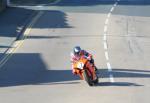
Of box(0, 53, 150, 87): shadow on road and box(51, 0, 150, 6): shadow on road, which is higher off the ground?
box(0, 53, 150, 87): shadow on road

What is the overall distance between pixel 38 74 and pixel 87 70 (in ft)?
11.4

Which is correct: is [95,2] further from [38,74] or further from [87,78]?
[87,78]

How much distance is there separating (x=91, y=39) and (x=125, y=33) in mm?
3007

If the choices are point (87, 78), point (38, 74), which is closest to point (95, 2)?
point (38, 74)

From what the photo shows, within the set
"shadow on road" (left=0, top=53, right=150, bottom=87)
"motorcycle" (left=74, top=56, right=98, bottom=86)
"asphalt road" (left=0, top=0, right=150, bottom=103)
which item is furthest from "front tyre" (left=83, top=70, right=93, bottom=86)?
"shadow on road" (left=0, top=53, right=150, bottom=87)

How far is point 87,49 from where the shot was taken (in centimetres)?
3266

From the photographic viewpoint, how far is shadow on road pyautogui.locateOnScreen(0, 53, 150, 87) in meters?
25.0

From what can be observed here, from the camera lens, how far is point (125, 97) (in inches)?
836

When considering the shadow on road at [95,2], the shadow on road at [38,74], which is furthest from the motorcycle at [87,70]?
the shadow on road at [95,2]

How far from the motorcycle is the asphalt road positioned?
0.28m

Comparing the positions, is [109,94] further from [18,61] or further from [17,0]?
[17,0]

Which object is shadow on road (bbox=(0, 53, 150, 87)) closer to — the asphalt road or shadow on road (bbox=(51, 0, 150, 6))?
the asphalt road

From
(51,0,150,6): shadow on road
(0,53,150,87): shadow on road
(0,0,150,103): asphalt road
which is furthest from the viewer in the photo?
(51,0,150,6): shadow on road

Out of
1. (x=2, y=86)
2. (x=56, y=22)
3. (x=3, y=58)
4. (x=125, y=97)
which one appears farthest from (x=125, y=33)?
(x=125, y=97)
